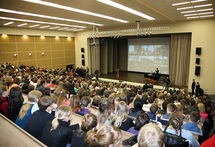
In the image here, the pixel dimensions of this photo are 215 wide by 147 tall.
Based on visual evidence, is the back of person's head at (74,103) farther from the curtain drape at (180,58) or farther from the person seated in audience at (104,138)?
the curtain drape at (180,58)

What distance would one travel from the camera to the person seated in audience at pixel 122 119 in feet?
8.61

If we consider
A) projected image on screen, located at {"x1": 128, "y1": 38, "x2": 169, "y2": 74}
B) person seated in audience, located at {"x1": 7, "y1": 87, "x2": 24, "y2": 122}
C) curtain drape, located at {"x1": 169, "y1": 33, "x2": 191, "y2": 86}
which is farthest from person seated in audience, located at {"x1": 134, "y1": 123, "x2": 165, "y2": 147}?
projected image on screen, located at {"x1": 128, "y1": 38, "x2": 169, "y2": 74}

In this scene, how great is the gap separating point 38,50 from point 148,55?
1231cm

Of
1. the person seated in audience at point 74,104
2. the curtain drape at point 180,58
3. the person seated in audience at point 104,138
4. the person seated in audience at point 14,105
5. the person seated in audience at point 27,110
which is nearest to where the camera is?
the person seated in audience at point 104,138

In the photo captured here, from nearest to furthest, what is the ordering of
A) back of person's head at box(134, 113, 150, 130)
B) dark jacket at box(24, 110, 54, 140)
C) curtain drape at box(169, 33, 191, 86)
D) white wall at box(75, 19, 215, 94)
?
1. back of person's head at box(134, 113, 150, 130)
2. dark jacket at box(24, 110, 54, 140)
3. white wall at box(75, 19, 215, 94)
4. curtain drape at box(169, 33, 191, 86)

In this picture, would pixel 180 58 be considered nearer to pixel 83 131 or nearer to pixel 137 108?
pixel 137 108

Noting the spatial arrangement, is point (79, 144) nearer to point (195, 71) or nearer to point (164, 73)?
point (195, 71)

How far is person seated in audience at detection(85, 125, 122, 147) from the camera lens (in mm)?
1519

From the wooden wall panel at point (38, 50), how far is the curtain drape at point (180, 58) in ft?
39.3

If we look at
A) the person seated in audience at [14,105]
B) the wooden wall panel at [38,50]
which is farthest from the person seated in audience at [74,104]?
the wooden wall panel at [38,50]

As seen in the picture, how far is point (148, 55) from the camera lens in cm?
1745

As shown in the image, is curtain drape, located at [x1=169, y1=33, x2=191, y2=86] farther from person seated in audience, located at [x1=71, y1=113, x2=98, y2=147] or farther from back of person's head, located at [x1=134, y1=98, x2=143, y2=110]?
person seated in audience, located at [x1=71, y1=113, x2=98, y2=147]

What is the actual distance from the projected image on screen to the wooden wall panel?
7.73 meters

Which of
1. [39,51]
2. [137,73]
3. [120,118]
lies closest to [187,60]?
[137,73]
